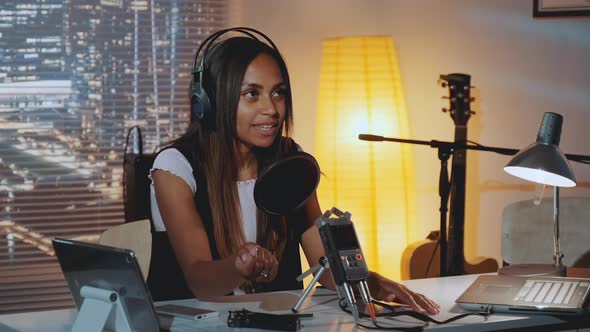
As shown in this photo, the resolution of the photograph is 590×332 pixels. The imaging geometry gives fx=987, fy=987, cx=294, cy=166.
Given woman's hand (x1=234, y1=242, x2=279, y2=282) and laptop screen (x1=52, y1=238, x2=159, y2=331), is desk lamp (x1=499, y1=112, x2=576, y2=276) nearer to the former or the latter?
woman's hand (x1=234, y1=242, x2=279, y2=282)

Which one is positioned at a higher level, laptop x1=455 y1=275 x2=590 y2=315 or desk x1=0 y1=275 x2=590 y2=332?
laptop x1=455 y1=275 x2=590 y2=315

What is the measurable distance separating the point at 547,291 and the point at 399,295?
0.33 m

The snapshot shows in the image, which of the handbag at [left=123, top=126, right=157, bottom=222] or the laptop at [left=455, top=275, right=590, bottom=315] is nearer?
the laptop at [left=455, top=275, right=590, bottom=315]

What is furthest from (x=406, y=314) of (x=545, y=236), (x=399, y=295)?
(x=545, y=236)

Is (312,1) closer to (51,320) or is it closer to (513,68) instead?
(513,68)

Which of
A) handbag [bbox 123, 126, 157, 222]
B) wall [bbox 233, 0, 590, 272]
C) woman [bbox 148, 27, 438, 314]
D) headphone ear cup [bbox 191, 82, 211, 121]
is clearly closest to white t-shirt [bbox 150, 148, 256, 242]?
woman [bbox 148, 27, 438, 314]

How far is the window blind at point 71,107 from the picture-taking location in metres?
4.02

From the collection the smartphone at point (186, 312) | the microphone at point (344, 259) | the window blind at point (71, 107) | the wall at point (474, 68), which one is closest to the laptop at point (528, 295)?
the microphone at point (344, 259)

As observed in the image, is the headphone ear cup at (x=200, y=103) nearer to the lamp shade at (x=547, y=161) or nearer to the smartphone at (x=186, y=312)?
the smartphone at (x=186, y=312)

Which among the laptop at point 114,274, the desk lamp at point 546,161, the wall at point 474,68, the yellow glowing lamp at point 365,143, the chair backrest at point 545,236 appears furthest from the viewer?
the wall at point 474,68

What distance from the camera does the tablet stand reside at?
5.92 ft

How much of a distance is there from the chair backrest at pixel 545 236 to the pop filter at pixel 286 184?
4.08ft

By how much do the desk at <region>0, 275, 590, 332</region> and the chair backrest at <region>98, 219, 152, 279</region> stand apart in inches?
17.3

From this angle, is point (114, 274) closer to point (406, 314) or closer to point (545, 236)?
point (406, 314)
